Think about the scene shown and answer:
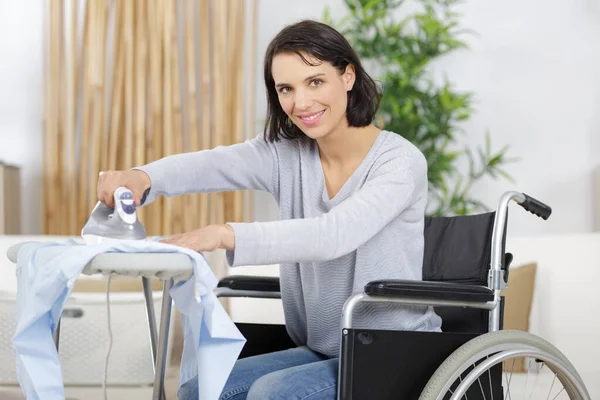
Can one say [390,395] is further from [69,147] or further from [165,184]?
[69,147]

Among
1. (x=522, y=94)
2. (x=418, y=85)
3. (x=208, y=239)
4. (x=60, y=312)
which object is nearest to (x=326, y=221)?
(x=208, y=239)

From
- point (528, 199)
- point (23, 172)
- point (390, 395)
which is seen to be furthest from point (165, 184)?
point (23, 172)

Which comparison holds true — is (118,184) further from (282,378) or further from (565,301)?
(565,301)

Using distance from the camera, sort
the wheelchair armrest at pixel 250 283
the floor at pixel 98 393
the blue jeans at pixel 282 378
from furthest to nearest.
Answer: the floor at pixel 98 393 < the wheelchair armrest at pixel 250 283 < the blue jeans at pixel 282 378

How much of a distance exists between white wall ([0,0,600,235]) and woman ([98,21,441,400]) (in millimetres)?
2366

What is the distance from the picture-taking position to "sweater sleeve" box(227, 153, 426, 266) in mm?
1411

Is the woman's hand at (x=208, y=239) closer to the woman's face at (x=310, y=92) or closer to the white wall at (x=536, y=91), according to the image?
the woman's face at (x=310, y=92)

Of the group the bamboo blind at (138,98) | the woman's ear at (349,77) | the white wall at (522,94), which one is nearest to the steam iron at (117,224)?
the woman's ear at (349,77)

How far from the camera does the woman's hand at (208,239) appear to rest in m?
1.35

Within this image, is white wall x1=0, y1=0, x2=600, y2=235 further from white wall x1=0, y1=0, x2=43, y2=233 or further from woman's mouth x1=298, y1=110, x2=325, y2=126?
woman's mouth x1=298, y1=110, x2=325, y2=126

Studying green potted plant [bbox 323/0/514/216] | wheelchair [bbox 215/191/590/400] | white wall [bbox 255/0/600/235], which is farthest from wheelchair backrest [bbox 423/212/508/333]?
white wall [bbox 255/0/600/235]

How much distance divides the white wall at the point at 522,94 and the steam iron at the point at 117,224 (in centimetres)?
270

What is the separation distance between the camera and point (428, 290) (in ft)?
5.10

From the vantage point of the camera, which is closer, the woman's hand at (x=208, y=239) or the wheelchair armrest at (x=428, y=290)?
the woman's hand at (x=208, y=239)
